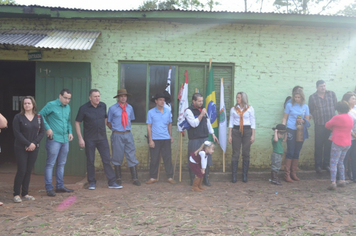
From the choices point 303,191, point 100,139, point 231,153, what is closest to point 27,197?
point 100,139

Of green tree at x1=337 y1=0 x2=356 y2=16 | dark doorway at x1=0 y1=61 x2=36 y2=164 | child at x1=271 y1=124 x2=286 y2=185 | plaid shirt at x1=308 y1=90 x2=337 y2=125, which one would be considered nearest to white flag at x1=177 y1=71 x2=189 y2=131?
child at x1=271 y1=124 x2=286 y2=185

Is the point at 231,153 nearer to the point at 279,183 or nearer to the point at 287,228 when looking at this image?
the point at 279,183

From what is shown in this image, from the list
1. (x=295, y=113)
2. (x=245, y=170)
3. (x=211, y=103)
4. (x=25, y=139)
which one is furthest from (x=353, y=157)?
(x=25, y=139)

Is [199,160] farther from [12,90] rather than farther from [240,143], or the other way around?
[12,90]

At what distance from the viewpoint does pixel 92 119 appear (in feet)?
21.1

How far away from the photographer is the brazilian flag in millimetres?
7637

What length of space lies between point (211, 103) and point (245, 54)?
1.52m

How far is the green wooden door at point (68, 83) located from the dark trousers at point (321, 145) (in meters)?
5.43

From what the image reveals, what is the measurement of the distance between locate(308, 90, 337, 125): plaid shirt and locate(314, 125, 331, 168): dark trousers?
7.7 inches

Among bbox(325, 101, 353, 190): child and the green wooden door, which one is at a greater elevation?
the green wooden door

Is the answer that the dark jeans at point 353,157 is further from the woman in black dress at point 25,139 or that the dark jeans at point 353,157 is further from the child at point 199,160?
the woman in black dress at point 25,139

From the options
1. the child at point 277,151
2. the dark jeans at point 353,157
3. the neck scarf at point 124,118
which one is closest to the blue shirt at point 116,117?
the neck scarf at point 124,118

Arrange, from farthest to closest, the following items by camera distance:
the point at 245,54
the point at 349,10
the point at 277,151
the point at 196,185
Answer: the point at 349,10
the point at 245,54
the point at 277,151
the point at 196,185

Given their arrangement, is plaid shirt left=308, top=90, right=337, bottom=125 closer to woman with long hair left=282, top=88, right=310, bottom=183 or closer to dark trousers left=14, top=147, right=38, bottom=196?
woman with long hair left=282, top=88, right=310, bottom=183
